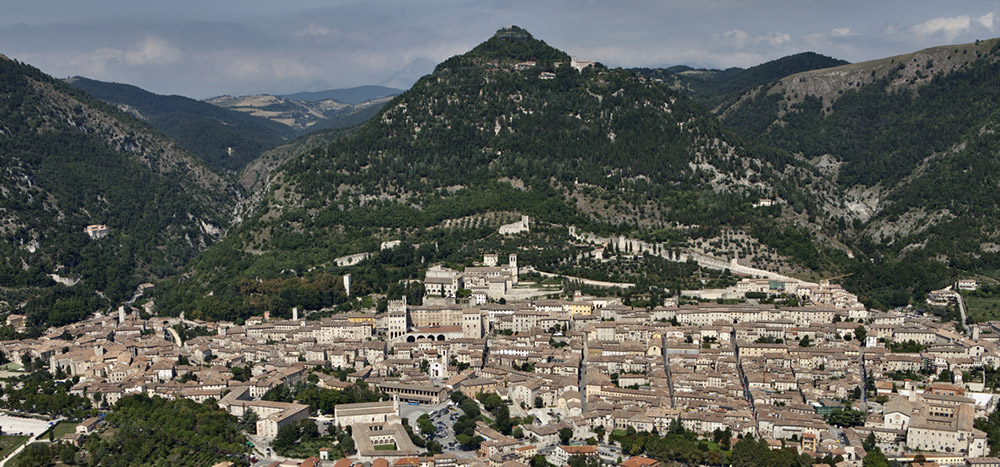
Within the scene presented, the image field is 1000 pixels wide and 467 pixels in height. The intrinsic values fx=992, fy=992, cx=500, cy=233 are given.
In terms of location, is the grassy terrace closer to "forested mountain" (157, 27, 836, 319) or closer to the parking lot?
the parking lot

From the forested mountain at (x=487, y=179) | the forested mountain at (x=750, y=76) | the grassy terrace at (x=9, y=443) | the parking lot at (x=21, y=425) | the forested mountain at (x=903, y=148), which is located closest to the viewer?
the grassy terrace at (x=9, y=443)

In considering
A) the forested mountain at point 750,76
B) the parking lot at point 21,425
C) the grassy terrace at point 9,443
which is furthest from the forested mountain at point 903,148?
the grassy terrace at point 9,443

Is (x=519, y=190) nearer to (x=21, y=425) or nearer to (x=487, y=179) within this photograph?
(x=487, y=179)

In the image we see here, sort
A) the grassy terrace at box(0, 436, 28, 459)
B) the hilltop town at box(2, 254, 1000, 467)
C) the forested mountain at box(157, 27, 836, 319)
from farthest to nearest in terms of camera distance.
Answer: the forested mountain at box(157, 27, 836, 319) → the grassy terrace at box(0, 436, 28, 459) → the hilltop town at box(2, 254, 1000, 467)

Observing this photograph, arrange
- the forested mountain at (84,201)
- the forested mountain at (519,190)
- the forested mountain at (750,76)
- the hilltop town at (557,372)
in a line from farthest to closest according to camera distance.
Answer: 1. the forested mountain at (750,76)
2. the forested mountain at (84,201)
3. the forested mountain at (519,190)
4. the hilltop town at (557,372)

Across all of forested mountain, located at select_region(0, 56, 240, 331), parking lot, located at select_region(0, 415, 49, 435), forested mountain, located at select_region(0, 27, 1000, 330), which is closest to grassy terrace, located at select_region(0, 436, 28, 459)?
parking lot, located at select_region(0, 415, 49, 435)

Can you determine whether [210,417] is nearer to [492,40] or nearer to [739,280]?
[739,280]

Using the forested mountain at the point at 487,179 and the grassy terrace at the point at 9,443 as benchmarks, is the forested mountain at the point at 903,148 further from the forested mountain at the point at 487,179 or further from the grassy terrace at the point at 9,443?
the grassy terrace at the point at 9,443

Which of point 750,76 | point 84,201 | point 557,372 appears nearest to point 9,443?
point 557,372
